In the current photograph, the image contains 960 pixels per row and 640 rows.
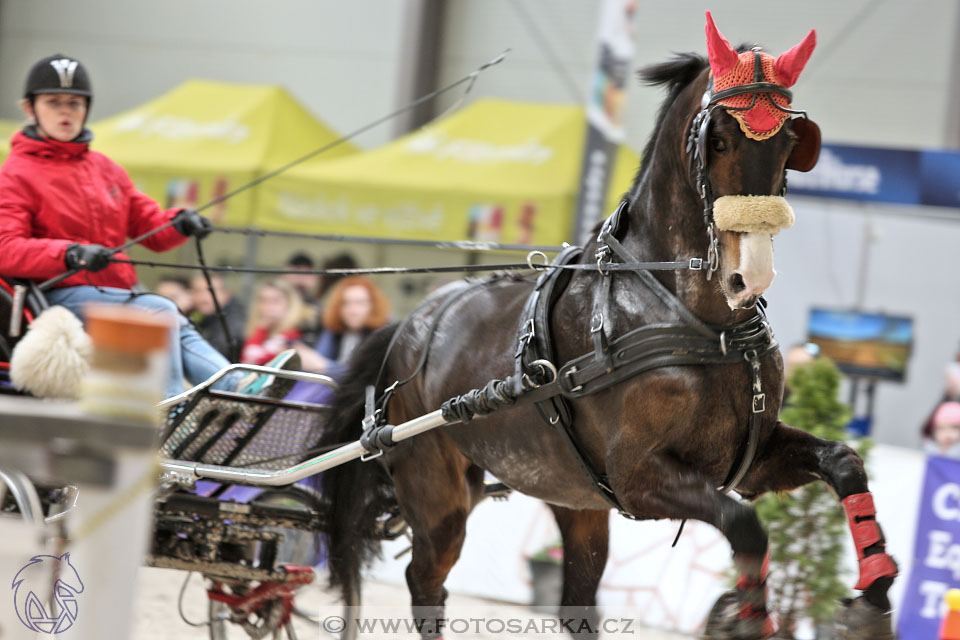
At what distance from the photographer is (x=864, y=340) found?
29.6ft

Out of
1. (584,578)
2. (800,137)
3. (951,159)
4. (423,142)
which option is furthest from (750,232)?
(423,142)

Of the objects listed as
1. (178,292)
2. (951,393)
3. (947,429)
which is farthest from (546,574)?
(178,292)

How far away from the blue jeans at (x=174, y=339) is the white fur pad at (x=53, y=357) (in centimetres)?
49

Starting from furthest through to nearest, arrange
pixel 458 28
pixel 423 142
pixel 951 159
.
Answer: pixel 458 28 → pixel 423 142 → pixel 951 159

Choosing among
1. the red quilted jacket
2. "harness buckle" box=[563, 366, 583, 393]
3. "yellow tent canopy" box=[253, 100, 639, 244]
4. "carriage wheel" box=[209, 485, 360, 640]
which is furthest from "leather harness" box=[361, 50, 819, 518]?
"yellow tent canopy" box=[253, 100, 639, 244]

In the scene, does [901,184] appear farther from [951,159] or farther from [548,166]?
[548,166]

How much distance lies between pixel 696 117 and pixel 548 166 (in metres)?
6.80

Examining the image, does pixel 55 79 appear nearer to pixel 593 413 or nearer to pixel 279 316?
pixel 593 413

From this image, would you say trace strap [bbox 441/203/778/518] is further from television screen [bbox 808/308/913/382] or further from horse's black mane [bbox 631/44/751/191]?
television screen [bbox 808/308/913/382]

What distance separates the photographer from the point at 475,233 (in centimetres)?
939

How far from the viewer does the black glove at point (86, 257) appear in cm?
347

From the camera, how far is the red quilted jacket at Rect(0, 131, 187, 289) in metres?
3.55

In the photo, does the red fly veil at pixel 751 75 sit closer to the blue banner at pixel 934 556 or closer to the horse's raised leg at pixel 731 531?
the horse's raised leg at pixel 731 531

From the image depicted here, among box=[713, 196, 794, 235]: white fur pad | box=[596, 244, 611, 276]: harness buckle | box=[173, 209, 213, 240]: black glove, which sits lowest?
box=[173, 209, 213, 240]: black glove
